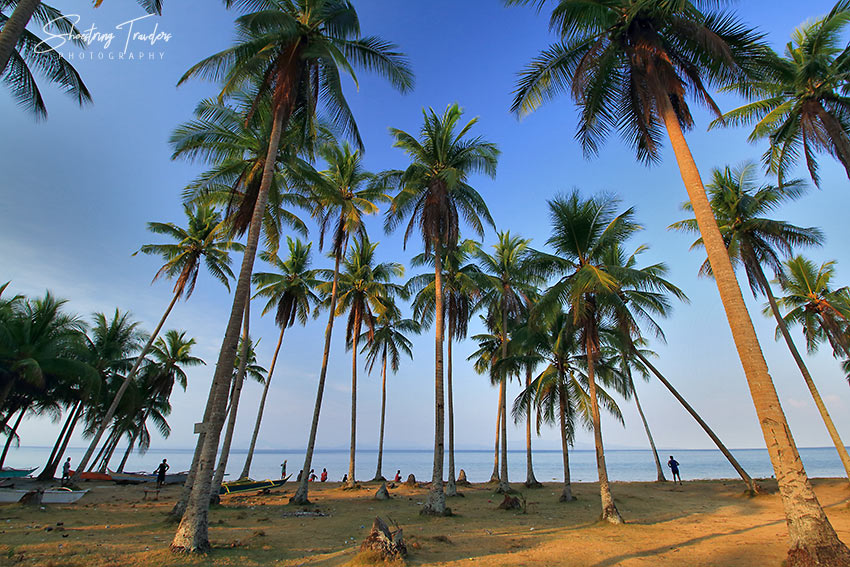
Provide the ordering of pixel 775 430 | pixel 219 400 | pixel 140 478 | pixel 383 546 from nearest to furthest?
pixel 775 430 < pixel 383 546 < pixel 219 400 < pixel 140 478

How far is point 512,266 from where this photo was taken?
2405cm

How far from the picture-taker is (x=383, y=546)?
24.9 ft

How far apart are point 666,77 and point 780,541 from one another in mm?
11371

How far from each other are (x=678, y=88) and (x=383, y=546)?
11748 mm

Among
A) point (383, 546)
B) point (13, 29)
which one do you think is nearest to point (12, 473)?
point (13, 29)

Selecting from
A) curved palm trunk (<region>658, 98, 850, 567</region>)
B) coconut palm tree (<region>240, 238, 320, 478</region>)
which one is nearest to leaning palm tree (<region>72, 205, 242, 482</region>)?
coconut palm tree (<region>240, 238, 320, 478</region>)

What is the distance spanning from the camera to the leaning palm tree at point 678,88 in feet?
21.8

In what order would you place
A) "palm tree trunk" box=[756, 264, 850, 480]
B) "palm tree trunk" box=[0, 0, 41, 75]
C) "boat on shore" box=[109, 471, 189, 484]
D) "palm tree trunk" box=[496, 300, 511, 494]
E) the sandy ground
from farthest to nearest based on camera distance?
"boat on shore" box=[109, 471, 189, 484] → "palm tree trunk" box=[496, 300, 511, 494] → "palm tree trunk" box=[756, 264, 850, 480] → the sandy ground → "palm tree trunk" box=[0, 0, 41, 75]

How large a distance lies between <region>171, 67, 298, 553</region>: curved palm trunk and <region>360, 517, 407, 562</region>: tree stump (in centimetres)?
336

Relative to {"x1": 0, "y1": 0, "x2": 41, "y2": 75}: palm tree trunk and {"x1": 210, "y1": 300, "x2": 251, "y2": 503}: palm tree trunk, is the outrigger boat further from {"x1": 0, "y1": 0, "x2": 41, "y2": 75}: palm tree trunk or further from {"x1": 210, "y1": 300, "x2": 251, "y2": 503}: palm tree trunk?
{"x1": 0, "y1": 0, "x2": 41, "y2": 75}: palm tree trunk

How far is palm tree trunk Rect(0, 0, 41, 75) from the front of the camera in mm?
7457

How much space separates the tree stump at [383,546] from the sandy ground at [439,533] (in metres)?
0.30

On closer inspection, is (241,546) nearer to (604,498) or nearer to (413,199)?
(604,498)

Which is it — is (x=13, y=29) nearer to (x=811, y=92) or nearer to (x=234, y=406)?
(x=234, y=406)
